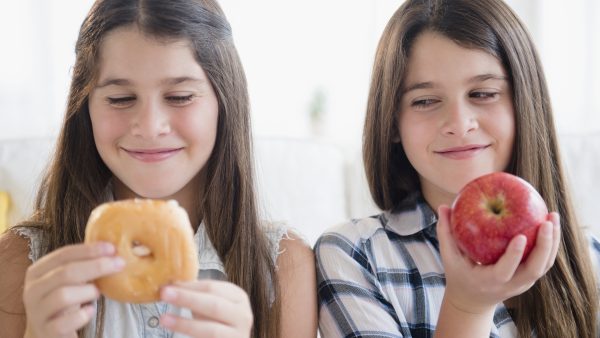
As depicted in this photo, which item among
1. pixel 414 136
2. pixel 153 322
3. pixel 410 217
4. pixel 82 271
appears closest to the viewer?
pixel 82 271

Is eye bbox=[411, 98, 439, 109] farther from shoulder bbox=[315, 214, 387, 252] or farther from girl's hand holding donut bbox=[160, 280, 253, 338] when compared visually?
girl's hand holding donut bbox=[160, 280, 253, 338]

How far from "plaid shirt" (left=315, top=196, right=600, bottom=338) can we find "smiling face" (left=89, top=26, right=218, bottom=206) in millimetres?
354

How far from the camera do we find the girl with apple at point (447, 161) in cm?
149

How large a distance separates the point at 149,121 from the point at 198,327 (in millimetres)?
434

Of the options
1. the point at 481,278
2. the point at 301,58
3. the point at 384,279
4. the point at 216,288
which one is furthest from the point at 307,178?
the point at 301,58

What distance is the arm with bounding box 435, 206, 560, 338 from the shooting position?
116 centimetres

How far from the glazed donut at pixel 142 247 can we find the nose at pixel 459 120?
64 cm

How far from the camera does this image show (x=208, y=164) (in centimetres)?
155

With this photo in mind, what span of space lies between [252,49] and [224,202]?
5.52 feet

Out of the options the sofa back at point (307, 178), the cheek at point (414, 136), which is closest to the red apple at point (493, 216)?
the cheek at point (414, 136)

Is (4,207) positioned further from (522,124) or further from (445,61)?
(522,124)

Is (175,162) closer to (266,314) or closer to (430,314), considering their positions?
(266,314)

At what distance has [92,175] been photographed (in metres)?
1.53

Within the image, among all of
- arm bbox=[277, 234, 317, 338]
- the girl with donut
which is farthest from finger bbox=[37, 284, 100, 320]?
arm bbox=[277, 234, 317, 338]
